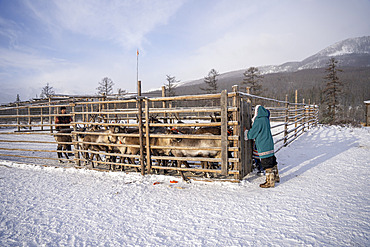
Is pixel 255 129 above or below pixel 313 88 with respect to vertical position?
below

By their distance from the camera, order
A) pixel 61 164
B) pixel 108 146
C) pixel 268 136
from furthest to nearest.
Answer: pixel 61 164, pixel 108 146, pixel 268 136

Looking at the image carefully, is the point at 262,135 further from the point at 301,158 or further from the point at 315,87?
the point at 315,87

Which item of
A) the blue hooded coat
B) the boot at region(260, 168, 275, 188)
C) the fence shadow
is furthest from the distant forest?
the boot at region(260, 168, 275, 188)

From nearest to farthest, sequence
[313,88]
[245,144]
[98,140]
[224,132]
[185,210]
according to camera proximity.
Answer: [185,210]
[224,132]
[245,144]
[98,140]
[313,88]

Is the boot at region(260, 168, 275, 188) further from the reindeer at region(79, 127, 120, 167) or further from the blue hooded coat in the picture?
the reindeer at region(79, 127, 120, 167)

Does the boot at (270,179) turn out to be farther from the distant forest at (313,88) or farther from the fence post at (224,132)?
the distant forest at (313,88)

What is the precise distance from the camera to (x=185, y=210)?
13.0ft

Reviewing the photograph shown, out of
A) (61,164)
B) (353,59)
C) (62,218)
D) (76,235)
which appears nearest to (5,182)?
(61,164)

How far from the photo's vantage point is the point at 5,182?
5.95 metres

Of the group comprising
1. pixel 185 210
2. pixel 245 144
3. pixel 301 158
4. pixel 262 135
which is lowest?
pixel 185 210

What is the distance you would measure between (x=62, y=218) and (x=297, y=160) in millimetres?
7485

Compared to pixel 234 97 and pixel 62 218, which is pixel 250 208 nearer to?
pixel 234 97

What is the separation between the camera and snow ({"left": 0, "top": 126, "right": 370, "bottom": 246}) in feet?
10.2

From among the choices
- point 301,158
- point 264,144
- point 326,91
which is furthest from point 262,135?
point 326,91
